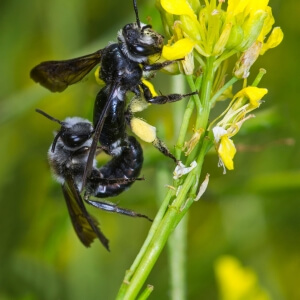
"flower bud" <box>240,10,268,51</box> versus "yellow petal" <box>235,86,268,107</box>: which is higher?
"flower bud" <box>240,10,268,51</box>

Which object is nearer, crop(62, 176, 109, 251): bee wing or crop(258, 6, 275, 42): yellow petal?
crop(258, 6, 275, 42): yellow petal

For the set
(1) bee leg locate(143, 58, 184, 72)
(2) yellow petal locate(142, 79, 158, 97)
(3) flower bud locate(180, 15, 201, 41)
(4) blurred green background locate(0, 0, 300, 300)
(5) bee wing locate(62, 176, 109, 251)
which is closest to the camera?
(3) flower bud locate(180, 15, 201, 41)

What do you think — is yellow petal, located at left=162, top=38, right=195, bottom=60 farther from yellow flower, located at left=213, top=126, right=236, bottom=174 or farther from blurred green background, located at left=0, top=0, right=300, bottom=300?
blurred green background, located at left=0, top=0, right=300, bottom=300

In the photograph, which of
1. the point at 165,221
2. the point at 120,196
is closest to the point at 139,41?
the point at 165,221

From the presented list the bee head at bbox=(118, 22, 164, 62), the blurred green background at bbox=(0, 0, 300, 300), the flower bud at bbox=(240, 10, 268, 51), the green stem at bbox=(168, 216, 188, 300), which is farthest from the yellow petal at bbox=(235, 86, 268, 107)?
the blurred green background at bbox=(0, 0, 300, 300)

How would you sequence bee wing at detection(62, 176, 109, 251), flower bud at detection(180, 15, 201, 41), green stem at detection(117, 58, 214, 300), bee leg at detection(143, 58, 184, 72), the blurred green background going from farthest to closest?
1. the blurred green background
2. bee wing at detection(62, 176, 109, 251)
3. bee leg at detection(143, 58, 184, 72)
4. flower bud at detection(180, 15, 201, 41)
5. green stem at detection(117, 58, 214, 300)

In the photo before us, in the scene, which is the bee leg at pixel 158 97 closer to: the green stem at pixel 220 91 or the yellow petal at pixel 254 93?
the green stem at pixel 220 91

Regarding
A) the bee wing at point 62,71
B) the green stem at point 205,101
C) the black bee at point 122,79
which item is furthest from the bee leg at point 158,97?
the bee wing at point 62,71

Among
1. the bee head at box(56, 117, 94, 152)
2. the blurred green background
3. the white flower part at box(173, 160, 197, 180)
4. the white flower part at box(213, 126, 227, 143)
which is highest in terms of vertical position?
the bee head at box(56, 117, 94, 152)

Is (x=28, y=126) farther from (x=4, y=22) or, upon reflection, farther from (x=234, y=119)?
(x=234, y=119)
